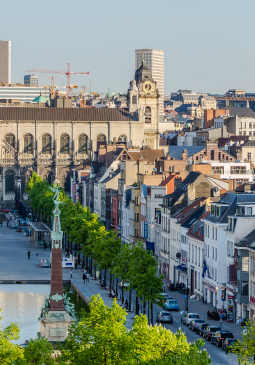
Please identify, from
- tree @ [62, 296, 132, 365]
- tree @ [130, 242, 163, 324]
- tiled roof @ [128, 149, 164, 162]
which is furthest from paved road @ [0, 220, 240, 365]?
tiled roof @ [128, 149, 164, 162]

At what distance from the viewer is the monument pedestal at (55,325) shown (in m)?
65.9

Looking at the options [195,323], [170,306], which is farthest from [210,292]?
[195,323]

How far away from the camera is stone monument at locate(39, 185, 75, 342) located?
66.0m

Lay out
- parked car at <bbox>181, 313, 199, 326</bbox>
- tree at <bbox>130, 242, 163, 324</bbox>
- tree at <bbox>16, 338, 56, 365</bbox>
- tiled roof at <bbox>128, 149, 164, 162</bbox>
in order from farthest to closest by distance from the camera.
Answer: tiled roof at <bbox>128, 149, 164, 162</bbox>
tree at <bbox>130, 242, 163, 324</bbox>
parked car at <bbox>181, 313, 199, 326</bbox>
tree at <bbox>16, 338, 56, 365</bbox>

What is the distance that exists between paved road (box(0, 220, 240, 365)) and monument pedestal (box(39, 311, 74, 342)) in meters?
8.59

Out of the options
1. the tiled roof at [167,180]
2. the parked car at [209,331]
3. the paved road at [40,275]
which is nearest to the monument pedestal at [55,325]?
the paved road at [40,275]

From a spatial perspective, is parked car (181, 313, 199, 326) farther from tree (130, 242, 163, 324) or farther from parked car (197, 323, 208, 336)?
parked car (197, 323, 208, 336)

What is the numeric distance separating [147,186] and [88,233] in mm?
8625

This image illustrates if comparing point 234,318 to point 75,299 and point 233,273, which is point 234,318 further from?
point 75,299

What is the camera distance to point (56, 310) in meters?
67.9

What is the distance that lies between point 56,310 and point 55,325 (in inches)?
62.8

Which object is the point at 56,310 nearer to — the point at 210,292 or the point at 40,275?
the point at 210,292

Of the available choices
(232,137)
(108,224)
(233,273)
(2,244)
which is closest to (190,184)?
(233,273)

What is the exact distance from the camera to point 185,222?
97.2 meters
